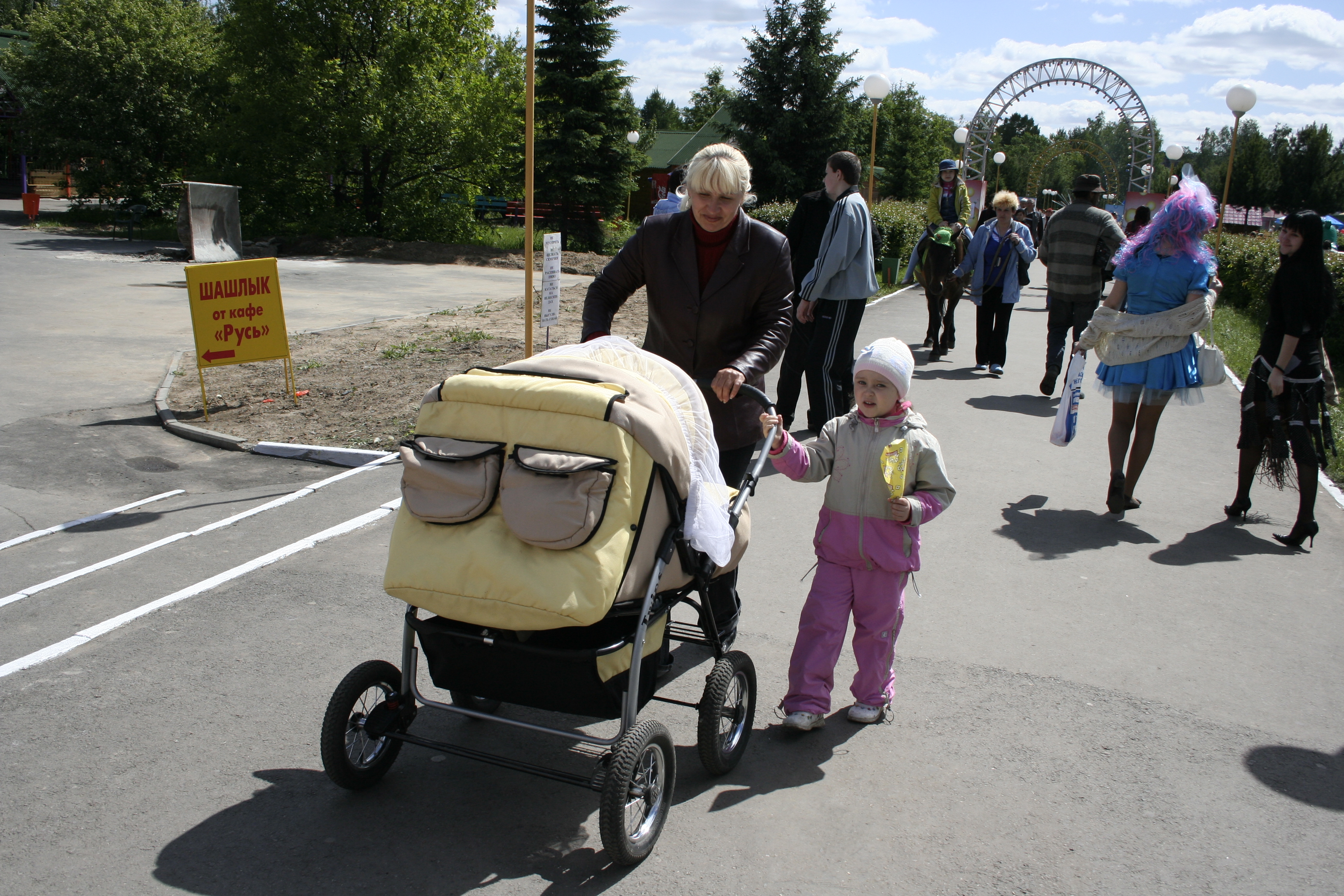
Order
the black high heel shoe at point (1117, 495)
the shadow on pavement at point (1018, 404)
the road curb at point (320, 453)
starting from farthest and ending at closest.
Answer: the shadow on pavement at point (1018, 404)
the road curb at point (320, 453)
the black high heel shoe at point (1117, 495)

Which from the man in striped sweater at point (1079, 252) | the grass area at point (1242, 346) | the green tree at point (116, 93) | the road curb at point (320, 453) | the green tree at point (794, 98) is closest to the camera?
the road curb at point (320, 453)

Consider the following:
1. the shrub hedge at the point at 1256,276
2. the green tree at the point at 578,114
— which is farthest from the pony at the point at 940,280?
the green tree at the point at 578,114

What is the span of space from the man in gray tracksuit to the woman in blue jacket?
385cm

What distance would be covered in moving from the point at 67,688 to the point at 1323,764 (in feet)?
15.8

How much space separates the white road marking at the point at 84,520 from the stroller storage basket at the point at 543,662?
4.23 meters

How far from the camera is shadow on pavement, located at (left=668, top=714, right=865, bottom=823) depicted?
3.34 meters

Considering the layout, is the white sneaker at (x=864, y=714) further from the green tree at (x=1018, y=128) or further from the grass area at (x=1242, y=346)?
the green tree at (x=1018, y=128)

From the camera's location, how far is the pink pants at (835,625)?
12.0 feet

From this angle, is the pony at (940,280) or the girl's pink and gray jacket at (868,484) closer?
the girl's pink and gray jacket at (868,484)

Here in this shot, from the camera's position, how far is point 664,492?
3.03 m

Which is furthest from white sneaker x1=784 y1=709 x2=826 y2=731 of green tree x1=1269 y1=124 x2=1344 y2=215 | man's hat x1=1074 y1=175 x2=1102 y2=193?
green tree x1=1269 y1=124 x2=1344 y2=215

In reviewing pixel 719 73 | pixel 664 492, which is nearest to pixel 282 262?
pixel 664 492

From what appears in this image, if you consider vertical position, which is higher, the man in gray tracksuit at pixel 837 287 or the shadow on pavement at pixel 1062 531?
the man in gray tracksuit at pixel 837 287

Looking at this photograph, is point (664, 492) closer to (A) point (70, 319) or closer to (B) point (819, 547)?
(B) point (819, 547)
